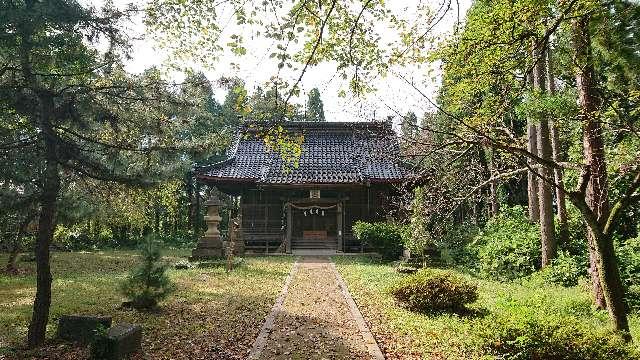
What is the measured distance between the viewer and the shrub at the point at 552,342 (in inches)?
183

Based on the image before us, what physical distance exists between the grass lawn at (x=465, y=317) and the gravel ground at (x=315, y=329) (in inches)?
17.5

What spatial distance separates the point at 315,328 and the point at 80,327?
12.6 ft

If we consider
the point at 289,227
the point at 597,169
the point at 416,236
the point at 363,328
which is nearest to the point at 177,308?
the point at 363,328

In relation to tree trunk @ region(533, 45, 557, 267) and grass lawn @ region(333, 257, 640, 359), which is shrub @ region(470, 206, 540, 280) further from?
grass lawn @ region(333, 257, 640, 359)

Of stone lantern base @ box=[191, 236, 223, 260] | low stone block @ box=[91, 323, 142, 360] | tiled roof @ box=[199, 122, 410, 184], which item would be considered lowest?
low stone block @ box=[91, 323, 142, 360]

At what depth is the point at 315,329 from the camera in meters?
7.66

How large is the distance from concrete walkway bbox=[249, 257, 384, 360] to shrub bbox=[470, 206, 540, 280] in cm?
510

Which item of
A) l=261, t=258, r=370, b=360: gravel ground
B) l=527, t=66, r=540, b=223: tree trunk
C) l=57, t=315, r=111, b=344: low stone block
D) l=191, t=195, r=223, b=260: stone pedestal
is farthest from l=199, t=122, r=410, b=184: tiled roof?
l=57, t=315, r=111, b=344: low stone block

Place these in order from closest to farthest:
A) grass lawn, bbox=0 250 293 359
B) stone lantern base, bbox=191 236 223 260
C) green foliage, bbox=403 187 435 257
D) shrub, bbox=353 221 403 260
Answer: grass lawn, bbox=0 250 293 359 → green foliage, bbox=403 187 435 257 → stone lantern base, bbox=191 236 223 260 → shrub, bbox=353 221 403 260

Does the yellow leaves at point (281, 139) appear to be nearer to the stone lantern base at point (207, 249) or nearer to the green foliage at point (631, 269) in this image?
the green foliage at point (631, 269)

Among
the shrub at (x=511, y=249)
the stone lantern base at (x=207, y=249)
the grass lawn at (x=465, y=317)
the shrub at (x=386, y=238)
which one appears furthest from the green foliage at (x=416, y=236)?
the stone lantern base at (x=207, y=249)

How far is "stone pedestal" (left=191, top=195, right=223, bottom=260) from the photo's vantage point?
18.3 metres

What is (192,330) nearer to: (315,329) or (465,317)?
(315,329)

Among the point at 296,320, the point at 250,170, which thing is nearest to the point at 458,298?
the point at 296,320
